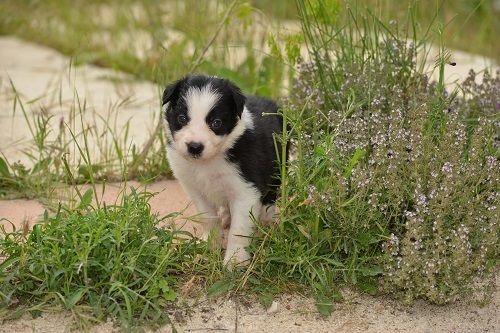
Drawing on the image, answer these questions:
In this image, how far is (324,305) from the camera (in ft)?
11.3

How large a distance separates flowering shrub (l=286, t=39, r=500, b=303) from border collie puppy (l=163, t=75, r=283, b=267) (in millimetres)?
202

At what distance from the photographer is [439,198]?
349 centimetres

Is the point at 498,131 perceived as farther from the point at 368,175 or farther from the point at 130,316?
the point at 130,316

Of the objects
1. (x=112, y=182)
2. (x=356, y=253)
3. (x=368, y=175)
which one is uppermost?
(x=368, y=175)

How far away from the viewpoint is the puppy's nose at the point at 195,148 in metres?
3.54

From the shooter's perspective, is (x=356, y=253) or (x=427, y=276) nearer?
(x=427, y=276)

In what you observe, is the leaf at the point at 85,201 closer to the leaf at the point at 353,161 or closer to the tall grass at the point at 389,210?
the tall grass at the point at 389,210

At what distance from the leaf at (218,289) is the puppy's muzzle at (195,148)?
1.92 ft

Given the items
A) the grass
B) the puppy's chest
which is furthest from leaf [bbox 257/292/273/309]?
the puppy's chest

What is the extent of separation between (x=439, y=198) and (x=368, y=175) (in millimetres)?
382

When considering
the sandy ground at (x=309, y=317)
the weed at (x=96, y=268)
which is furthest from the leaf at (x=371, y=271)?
the weed at (x=96, y=268)

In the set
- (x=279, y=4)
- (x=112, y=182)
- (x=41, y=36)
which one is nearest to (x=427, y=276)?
(x=112, y=182)

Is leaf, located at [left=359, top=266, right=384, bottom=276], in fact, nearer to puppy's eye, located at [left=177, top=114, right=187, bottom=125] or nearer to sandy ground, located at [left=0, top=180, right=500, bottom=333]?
sandy ground, located at [left=0, top=180, right=500, bottom=333]

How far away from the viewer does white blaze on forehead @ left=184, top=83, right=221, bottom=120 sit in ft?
11.9
